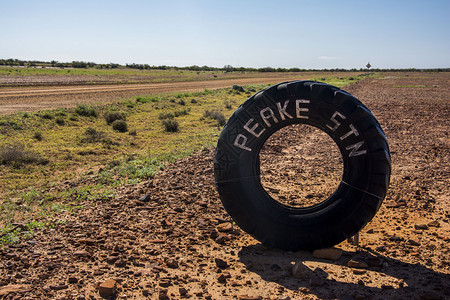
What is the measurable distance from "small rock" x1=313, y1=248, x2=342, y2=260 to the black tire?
0.06 m

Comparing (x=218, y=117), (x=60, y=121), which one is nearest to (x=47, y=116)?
(x=60, y=121)

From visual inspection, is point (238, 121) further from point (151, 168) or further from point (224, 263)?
point (151, 168)

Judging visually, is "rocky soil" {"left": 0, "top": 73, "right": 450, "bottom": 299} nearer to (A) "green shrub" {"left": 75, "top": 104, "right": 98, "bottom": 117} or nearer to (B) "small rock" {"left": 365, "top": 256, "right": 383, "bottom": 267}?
(B) "small rock" {"left": 365, "top": 256, "right": 383, "bottom": 267}

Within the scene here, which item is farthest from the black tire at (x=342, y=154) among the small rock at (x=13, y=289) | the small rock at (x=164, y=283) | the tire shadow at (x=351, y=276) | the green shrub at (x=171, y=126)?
the green shrub at (x=171, y=126)

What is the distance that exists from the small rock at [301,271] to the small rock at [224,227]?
1.39 m

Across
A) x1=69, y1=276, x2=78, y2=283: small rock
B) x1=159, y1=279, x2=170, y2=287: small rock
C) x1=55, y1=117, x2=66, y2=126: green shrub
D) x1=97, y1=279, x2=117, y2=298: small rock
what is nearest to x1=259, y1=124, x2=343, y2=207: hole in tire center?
x1=159, y1=279, x2=170, y2=287: small rock

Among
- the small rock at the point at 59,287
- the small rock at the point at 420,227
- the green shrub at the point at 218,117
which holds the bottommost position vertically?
the small rock at the point at 59,287

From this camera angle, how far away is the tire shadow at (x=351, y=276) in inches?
143

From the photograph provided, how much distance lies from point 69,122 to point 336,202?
44.1 feet

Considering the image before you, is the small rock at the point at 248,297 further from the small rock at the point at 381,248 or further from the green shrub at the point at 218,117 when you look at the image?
the green shrub at the point at 218,117

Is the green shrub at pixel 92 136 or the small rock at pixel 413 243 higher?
the small rock at pixel 413 243

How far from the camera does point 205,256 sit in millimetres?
4496

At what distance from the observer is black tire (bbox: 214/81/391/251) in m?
4.37

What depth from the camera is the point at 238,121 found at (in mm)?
4688
